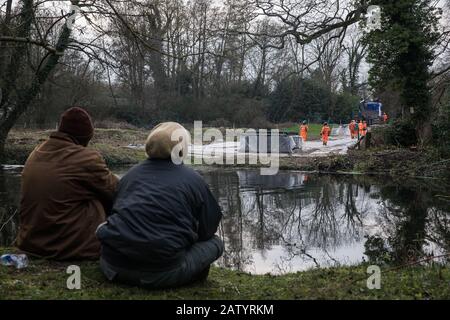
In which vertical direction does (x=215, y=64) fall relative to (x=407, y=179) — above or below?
above

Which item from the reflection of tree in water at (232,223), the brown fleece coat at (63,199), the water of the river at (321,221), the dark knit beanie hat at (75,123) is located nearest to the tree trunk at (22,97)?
the water of the river at (321,221)

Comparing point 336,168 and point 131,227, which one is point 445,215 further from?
point 336,168

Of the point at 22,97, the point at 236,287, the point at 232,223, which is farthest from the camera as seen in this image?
the point at 22,97

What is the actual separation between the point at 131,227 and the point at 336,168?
17.7m

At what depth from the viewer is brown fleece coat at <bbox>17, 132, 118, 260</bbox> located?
177 inches

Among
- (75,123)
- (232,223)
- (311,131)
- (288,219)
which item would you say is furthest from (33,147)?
(311,131)

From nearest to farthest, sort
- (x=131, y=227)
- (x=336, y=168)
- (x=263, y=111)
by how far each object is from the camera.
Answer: (x=131, y=227), (x=336, y=168), (x=263, y=111)

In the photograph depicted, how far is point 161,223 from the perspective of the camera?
3.83m

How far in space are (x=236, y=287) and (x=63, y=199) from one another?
5.63ft

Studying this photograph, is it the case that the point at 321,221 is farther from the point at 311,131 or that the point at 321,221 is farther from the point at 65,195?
the point at 311,131

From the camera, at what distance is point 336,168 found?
20.8 metres

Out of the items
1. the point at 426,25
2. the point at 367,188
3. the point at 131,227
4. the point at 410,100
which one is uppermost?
the point at 426,25
